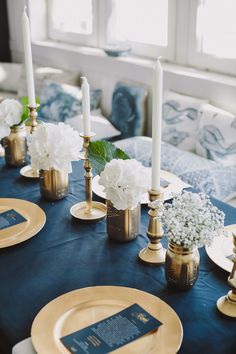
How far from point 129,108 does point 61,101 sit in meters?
0.52

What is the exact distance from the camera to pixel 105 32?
3.53m

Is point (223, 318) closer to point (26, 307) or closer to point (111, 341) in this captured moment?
point (111, 341)

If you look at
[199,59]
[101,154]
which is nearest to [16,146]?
[101,154]

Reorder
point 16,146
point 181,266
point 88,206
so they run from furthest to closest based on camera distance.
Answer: point 16,146, point 88,206, point 181,266

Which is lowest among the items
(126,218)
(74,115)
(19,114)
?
(74,115)

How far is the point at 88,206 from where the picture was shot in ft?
5.16

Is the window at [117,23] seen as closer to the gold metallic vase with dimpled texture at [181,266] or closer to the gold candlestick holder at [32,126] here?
the gold candlestick holder at [32,126]

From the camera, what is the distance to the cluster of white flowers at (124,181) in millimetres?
1301

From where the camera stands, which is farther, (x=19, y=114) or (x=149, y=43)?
(x=149, y=43)

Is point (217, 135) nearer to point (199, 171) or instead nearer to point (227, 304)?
point (199, 171)

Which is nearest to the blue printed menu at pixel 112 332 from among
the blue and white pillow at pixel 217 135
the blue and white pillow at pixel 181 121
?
the blue and white pillow at pixel 217 135

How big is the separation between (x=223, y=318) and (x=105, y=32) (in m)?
2.75

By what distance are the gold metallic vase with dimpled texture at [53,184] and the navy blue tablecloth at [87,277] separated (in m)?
0.07

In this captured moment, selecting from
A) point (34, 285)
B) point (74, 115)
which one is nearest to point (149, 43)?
point (74, 115)
